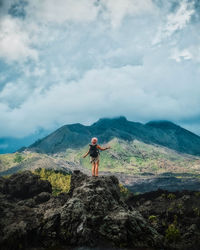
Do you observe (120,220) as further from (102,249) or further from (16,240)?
(16,240)

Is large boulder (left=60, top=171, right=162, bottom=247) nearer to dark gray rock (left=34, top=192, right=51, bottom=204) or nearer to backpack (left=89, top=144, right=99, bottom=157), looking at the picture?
backpack (left=89, top=144, right=99, bottom=157)

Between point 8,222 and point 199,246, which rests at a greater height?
point 8,222

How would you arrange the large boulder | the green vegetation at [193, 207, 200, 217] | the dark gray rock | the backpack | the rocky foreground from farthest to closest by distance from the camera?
the dark gray rock → the green vegetation at [193, 207, 200, 217] → the backpack → the large boulder → the rocky foreground

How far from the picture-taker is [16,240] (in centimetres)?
1848

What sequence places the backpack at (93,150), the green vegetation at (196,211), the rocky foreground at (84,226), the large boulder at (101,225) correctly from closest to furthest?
1. the rocky foreground at (84,226)
2. the large boulder at (101,225)
3. the backpack at (93,150)
4. the green vegetation at (196,211)

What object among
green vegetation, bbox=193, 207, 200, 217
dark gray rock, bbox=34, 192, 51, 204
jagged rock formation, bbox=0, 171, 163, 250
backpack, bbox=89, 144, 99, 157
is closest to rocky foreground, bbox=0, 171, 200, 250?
jagged rock formation, bbox=0, 171, 163, 250

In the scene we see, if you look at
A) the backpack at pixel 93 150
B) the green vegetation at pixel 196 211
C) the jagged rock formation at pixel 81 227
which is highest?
the backpack at pixel 93 150

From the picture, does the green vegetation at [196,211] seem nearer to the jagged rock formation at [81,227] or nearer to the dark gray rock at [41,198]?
the jagged rock formation at [81,227]

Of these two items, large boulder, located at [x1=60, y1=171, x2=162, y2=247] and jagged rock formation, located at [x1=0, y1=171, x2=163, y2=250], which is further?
large boulder, located at [x1=60, y1=171, x2=162, y2=247]

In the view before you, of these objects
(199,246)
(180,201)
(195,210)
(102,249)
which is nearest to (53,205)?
(102,249)

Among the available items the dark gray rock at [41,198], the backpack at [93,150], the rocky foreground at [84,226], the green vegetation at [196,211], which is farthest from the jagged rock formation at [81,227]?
the green vegetation at [196,211]

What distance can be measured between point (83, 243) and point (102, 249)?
1.72 meters

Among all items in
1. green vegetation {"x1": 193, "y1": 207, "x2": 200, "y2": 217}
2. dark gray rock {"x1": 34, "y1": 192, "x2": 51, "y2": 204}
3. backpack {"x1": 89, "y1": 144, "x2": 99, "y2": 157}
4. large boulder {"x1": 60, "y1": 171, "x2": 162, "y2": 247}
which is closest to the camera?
large boulder {"x1": 60, "y1": 171, "x2": 162, "y2": 247}

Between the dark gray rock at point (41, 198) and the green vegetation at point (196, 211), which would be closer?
the green vegetation at point (196, 211)
